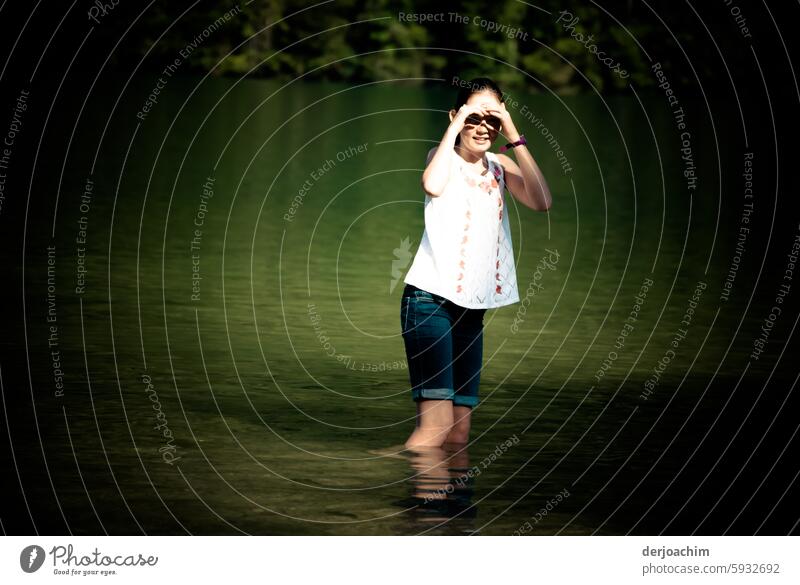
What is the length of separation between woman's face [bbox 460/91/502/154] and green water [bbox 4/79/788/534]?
175cm

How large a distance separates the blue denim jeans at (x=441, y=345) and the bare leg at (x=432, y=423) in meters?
0.06

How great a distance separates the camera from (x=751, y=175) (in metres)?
31.9

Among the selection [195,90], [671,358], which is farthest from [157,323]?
[195,90]

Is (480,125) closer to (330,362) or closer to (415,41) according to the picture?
(330,362)

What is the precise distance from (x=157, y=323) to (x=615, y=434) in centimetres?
442

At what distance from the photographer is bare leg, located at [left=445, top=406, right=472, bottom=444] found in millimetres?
9508

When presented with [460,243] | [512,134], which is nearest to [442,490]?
[460,243]

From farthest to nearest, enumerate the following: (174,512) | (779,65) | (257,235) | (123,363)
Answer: (779,65) < (257,235) < (123,363) < (174,512)

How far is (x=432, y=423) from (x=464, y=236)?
1.16 metres

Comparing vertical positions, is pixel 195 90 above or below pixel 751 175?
above

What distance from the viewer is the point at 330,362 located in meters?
12.5

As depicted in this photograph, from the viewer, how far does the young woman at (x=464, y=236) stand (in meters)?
8.80

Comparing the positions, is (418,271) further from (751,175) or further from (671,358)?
(751,175)

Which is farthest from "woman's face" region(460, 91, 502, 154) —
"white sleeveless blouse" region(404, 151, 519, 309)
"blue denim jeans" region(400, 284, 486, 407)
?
"blue denim jeans" region(400, 284, 486, 407)
